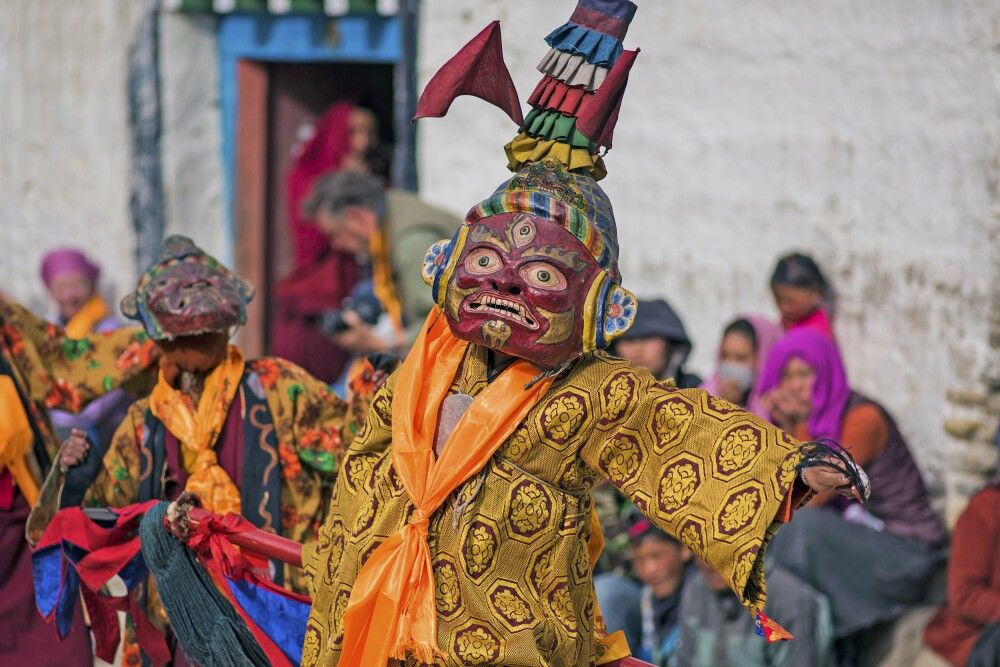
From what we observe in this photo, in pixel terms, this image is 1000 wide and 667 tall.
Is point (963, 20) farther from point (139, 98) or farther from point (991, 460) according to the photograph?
point (139, 98)

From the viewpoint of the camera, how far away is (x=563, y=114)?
4391 mm

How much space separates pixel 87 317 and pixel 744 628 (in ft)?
14.6

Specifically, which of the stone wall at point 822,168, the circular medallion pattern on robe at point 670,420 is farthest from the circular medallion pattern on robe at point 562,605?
the stone wall at point 822,168

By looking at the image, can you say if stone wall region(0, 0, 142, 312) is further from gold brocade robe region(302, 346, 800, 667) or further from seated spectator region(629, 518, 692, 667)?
gold brocade robe region(302, 346, 800, 667)

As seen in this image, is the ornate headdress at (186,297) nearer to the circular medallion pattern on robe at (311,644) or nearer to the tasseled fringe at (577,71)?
the circular medallion pattern on robe at (311,644)

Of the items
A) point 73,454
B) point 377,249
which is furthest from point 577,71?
point 377,249

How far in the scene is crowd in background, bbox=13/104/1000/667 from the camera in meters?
6.31

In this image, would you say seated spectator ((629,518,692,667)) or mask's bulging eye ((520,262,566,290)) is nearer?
mask's bulging eye ((520,262,566,290))

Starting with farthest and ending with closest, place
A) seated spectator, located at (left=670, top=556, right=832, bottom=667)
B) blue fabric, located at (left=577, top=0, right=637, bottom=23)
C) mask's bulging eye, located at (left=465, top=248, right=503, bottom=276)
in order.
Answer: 1. seated spectator, located at (left=670, top=556, right=832, bottom=667)
2. blue fabric, located at (left=577, top=0, right=637, bottom=23)
3. mask's bulging eye, located at (left=465, top=248, right=503, bottom=276)

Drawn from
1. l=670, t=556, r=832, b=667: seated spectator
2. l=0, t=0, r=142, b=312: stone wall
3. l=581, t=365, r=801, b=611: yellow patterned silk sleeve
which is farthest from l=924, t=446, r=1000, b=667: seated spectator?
l=0, t=0, r=142, b=312: stone wall

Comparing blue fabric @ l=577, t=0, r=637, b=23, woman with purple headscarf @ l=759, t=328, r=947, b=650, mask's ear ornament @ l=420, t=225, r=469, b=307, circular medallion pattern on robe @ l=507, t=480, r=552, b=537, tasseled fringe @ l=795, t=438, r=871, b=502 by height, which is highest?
blue fabric @ l=577, t=0, r=637, b=23

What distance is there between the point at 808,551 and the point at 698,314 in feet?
5.51

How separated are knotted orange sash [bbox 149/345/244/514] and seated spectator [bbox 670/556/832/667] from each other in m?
1.92

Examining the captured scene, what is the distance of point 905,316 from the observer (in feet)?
23.5
